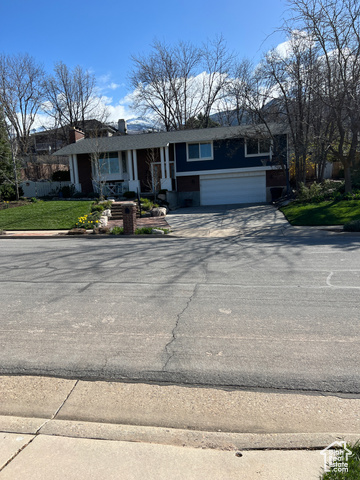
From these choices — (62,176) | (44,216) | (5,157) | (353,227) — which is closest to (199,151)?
(62,176)

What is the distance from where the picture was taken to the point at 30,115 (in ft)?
161

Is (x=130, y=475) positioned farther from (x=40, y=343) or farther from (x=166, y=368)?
(x=40, y=343)

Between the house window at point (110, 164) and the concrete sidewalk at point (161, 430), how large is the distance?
89.0ft

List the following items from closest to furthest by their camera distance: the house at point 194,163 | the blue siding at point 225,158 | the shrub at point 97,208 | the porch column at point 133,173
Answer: the shrub at point 97,208 < the house at point 194,163 < the blue siding at point 225,158 < the porch column at point 133,173

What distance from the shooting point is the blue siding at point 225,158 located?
27469mm

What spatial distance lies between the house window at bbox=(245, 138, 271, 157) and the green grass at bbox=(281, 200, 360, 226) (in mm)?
8300

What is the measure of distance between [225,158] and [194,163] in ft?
8.35

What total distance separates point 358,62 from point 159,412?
807 inches

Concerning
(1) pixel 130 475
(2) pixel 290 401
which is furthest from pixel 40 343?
(2) pixel 290 401

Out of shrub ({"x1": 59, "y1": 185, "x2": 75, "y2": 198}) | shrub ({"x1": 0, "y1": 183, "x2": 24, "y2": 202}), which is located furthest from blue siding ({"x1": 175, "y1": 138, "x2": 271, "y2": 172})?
shrub ({"x1": 0, "y1": 183, "x2": 24, "y2": 202})

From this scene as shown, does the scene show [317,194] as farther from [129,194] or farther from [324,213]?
[129,194]

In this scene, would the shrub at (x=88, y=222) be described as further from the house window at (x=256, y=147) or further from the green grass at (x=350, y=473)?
the green grass at (x=350, y=473)

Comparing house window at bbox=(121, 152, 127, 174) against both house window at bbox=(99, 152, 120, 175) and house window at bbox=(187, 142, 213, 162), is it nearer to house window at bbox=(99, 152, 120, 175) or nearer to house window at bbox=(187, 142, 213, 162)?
house window at bbox=(99, 152, 120, 175)

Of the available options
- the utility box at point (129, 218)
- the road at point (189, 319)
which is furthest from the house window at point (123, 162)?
the road at point (189, 319)
